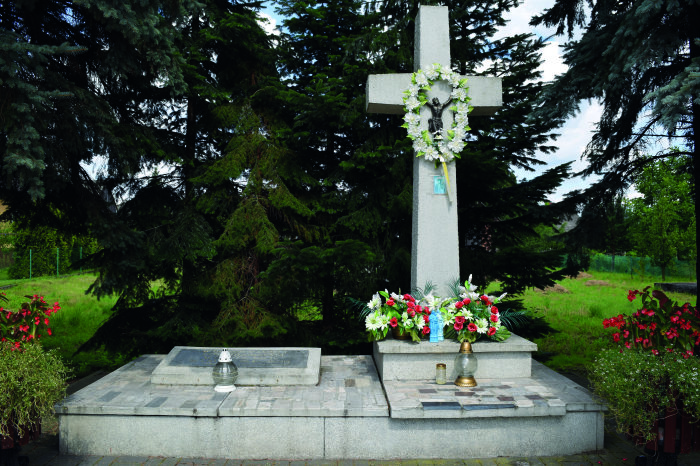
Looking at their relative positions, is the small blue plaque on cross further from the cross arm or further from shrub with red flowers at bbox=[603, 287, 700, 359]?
shrub with red flowers at bbox=[603, 287, 700, 359]

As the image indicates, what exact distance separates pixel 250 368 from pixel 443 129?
11.2ft

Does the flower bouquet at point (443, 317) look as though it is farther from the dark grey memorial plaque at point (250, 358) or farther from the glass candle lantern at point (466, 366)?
the dark grey memorial plaque at point (250, 358)

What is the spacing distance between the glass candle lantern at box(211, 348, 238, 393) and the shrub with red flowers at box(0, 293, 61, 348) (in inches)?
67.5

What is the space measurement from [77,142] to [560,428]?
627 centimetres

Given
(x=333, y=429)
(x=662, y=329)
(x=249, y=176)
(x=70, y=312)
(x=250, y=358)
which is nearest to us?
(x=333, y=429)

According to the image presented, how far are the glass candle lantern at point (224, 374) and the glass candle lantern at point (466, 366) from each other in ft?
7.19

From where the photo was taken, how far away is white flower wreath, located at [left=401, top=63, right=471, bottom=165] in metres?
5.39

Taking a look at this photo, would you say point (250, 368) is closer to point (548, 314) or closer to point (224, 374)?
point (224, 374)

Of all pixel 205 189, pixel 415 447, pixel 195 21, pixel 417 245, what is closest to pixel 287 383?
pixel 415 447

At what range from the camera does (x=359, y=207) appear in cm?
745

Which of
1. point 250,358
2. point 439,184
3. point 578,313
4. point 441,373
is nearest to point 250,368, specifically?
point 250,358

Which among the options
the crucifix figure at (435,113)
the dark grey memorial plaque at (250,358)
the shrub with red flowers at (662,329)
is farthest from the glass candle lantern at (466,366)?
the crucifix figure at (435,113)

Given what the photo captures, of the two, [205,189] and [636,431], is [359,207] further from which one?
[636,431]

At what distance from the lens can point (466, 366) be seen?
459cm
